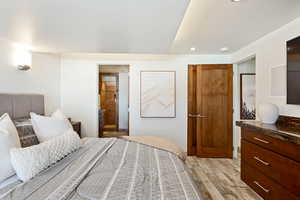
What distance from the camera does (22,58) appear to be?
3.41 metres

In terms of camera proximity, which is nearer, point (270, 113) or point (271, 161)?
point (271, 161)

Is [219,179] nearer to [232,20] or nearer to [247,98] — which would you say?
[247,98]

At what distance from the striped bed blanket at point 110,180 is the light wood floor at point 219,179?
1.04 metres

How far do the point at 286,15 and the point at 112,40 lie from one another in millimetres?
2362

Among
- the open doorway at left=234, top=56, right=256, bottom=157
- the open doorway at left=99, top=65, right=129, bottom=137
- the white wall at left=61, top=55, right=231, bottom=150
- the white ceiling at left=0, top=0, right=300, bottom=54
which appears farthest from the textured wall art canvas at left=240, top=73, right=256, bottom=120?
the open doorway at left=99, top=65, right=129, bottom=137

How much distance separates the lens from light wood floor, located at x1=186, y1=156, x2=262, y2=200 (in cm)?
269

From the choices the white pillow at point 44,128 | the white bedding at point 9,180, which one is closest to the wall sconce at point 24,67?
the white pillow at point 44,128

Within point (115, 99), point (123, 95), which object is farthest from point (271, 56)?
point (115, 99)

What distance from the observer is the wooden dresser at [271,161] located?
1.92 meters

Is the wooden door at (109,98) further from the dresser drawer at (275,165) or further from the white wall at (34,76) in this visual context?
the dresser drawer at (275,165)

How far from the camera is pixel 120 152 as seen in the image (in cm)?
215

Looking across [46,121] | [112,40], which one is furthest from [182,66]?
[46,121]

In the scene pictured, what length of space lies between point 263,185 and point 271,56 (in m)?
1.87

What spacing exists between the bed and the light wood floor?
1032 mm
